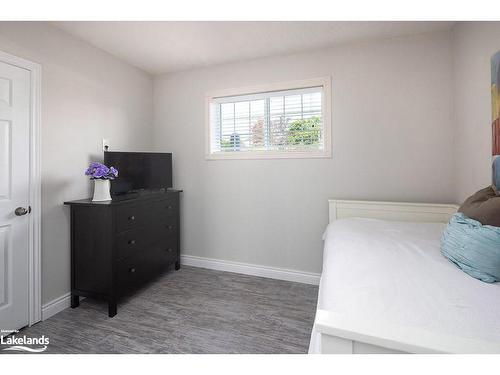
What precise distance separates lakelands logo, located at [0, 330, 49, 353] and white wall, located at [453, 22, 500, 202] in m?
3.40

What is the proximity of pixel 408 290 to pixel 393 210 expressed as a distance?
1608 millimetres

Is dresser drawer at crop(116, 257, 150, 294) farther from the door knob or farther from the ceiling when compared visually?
the ceiling

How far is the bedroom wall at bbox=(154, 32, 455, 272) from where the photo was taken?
2332mm

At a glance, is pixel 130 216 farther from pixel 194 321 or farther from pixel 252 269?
pixel 252 269

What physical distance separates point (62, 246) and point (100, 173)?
0.74 m

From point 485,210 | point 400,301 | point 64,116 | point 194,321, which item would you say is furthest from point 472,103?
point 64,116

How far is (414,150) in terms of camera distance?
2369 millimetres

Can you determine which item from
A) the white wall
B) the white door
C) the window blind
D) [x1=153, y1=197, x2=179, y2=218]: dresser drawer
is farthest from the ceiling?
[x1=153, y1=197, x2=179, y2=218]: dresser drawer

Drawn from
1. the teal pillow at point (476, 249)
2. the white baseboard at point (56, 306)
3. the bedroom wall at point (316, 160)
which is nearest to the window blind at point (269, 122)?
the bedroom wall at point (316, 160)

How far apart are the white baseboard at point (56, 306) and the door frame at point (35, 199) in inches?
1.5

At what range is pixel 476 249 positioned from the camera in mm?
1057
